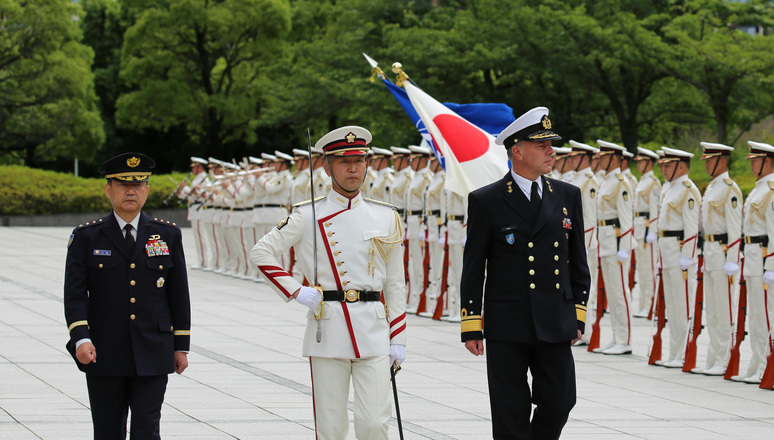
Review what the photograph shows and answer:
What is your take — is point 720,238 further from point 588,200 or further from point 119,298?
point 119,298

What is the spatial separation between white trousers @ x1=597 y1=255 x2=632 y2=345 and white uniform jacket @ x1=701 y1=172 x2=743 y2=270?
5.53 feet

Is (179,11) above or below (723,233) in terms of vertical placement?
above

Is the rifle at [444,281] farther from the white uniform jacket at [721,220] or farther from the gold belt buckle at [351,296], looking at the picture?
the gold belt buckle at [351,296]

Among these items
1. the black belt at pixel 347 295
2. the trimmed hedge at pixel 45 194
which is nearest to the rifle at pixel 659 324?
the black belt at pixel 347 295

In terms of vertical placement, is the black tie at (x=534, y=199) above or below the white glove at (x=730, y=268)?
above

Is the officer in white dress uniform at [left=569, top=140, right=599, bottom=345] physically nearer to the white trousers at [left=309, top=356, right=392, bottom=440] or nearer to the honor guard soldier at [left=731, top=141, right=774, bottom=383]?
the honor guard soldier at [left=731, top=141, right=774, bottom=383]

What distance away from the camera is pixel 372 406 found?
5.46 meters

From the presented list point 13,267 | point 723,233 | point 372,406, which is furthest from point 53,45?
point 372,406

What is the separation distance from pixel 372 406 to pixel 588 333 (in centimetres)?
798

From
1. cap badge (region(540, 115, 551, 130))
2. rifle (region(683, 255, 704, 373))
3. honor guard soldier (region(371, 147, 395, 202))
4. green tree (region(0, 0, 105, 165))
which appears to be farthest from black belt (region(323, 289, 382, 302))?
green tree (region(0, 0, 105, 165))

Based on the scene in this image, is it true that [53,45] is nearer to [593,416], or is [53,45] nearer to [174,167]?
[174,167]

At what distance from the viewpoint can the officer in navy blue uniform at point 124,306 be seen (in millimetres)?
5367

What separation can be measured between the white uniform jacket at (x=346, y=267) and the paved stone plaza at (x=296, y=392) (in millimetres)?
1998

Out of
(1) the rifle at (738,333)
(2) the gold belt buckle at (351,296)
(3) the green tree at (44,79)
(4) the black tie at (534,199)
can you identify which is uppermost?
(3) the green tree at (44,79)
